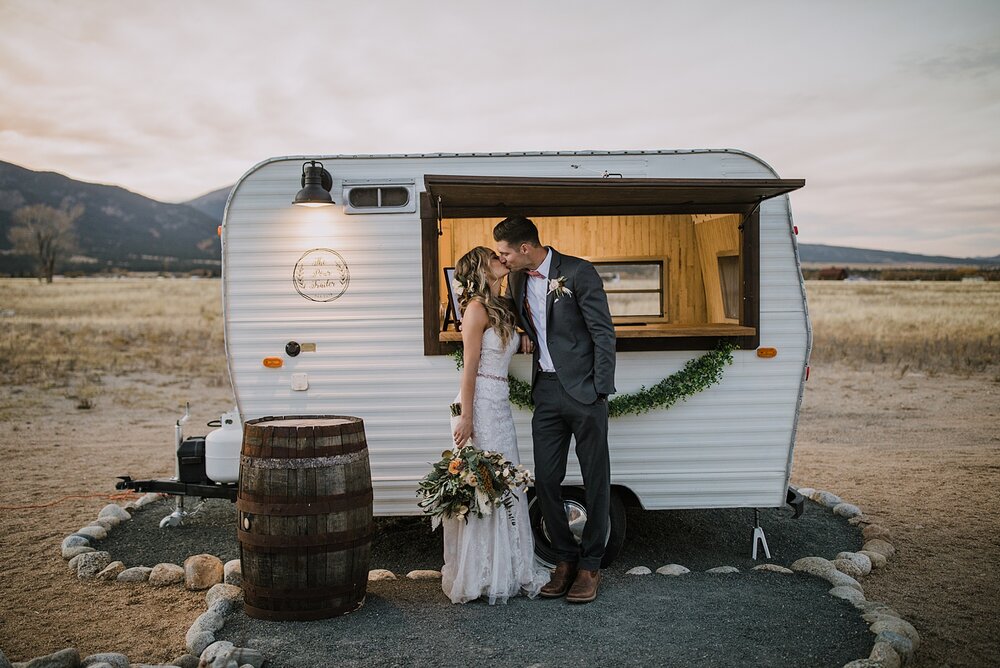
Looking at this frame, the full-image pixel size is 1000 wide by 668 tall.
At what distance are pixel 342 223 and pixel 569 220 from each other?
2.83m

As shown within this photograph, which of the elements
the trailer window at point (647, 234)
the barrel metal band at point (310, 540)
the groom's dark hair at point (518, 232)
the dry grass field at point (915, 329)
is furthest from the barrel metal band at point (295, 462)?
the dry grass field at point (915, 329)

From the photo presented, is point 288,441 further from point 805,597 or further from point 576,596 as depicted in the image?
point 805,597

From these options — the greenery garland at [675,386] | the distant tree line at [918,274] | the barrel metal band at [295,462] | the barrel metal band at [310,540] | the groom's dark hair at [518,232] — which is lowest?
the barrel metal band at [310,540]

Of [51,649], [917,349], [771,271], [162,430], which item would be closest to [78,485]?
[162,430]

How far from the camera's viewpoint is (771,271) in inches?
241

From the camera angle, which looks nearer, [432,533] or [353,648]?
[353,648]

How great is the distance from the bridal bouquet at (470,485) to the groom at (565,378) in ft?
1.01

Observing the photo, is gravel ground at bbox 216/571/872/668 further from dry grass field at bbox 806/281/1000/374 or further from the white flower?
dry grass field at bbox 806/281/1000/374

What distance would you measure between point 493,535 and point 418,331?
1581 mm

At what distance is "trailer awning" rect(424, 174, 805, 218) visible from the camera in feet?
17.3

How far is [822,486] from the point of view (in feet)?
30.5

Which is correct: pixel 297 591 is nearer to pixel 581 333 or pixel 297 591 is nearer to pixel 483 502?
pixel 483 502

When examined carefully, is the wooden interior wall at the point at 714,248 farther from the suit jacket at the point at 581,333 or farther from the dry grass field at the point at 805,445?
the dry grass field at the point at 805,445

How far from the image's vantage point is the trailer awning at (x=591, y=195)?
17.3ft
